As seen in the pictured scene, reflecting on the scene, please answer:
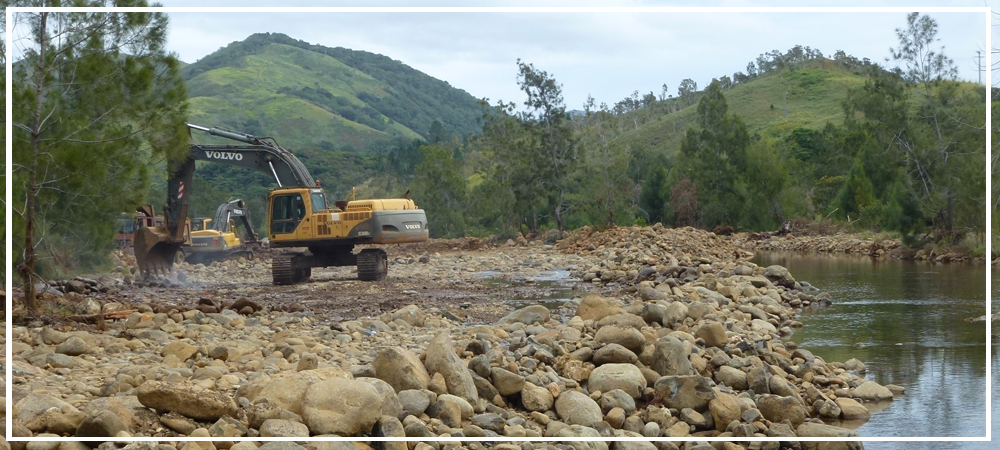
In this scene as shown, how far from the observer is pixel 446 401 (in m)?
5.57

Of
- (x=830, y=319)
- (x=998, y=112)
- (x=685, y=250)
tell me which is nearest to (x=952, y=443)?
(x=998, y=112)

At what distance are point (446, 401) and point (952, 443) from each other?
3034 mm

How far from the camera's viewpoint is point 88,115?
22.2 feet

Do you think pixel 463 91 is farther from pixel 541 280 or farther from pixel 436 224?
pixel 541 280

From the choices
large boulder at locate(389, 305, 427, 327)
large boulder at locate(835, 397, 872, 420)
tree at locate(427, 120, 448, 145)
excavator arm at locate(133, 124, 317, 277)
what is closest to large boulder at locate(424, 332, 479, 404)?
large boulder at locate(835, 397, 872, 420)

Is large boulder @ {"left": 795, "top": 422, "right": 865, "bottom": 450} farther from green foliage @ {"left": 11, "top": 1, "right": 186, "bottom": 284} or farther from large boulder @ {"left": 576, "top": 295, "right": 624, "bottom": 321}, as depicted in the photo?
green foliage @ {"left": 11, "top": 1, "right": 186, "bottom": 284}

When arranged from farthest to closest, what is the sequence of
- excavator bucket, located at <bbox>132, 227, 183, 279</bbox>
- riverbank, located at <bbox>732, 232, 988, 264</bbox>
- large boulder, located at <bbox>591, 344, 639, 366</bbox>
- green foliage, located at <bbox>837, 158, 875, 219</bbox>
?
excavator bucket, located at <bbox>132, 227, 183, 279</bbox>
riverbank, located at <bbox>732, 232, 988, 264</bbox>
green foliage, located at <bbox>837, 158, 875, 219</bbox>
large boulder, located at <bbox>591, 344, 639, 366</bbox>

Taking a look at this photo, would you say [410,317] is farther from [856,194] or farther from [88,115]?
[856,194]

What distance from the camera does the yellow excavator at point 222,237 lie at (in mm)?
12758

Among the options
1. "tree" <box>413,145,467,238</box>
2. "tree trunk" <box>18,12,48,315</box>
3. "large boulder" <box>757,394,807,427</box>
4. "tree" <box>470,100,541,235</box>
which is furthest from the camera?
"tree" <box>470,100,541,235</box>

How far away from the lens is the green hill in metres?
7.01

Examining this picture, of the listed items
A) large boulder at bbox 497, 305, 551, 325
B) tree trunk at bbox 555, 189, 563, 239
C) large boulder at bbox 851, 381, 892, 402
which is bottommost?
large boulder at bbox 851, 381, 892, 402

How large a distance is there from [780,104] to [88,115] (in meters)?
6.34

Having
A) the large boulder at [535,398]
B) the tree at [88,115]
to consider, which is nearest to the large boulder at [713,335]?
the large boulder at [535,398]
